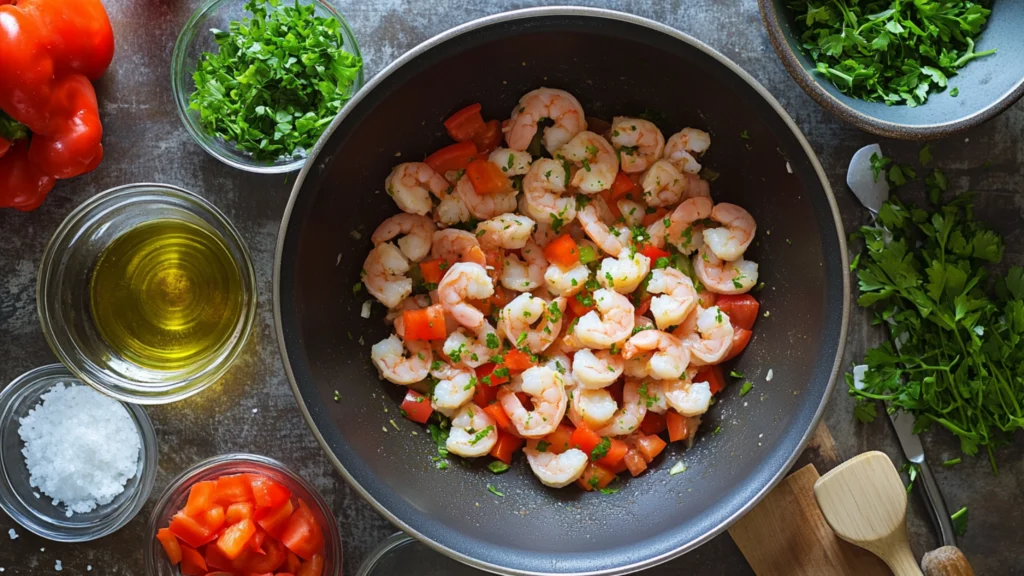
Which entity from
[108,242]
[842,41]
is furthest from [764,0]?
[108,242]

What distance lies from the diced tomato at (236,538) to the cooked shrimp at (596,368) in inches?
34.6

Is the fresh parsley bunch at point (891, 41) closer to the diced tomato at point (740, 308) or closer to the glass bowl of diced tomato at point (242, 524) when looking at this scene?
the diced tomato at point (740, 308)

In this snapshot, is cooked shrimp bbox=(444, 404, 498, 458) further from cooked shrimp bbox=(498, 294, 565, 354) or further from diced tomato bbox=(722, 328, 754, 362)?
diced tomato bbox=(722, 328, 754, 362)

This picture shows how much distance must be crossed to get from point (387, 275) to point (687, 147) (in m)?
0.77

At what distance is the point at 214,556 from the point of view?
2111mm

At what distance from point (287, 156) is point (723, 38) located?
1123 millimetres

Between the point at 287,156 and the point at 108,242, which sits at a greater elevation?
the point at 287,156

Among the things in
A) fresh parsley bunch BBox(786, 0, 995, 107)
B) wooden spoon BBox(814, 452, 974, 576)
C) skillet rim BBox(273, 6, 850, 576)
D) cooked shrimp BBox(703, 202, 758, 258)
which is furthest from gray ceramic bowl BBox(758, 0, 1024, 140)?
wooden spoon BBox(814, 452, 974, 576)

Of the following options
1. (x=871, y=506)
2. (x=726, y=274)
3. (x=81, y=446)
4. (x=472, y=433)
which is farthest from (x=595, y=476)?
(x=81, y=446)

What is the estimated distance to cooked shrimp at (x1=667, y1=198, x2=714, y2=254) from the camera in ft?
6.44

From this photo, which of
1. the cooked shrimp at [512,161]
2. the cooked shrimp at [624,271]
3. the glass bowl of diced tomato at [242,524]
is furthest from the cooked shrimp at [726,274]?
the glass bowl of diced tomato at [242,524]

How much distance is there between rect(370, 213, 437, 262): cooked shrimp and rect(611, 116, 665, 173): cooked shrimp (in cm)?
50

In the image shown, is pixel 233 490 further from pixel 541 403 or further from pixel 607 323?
pixel 607 323

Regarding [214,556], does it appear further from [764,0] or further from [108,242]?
[764,0]
